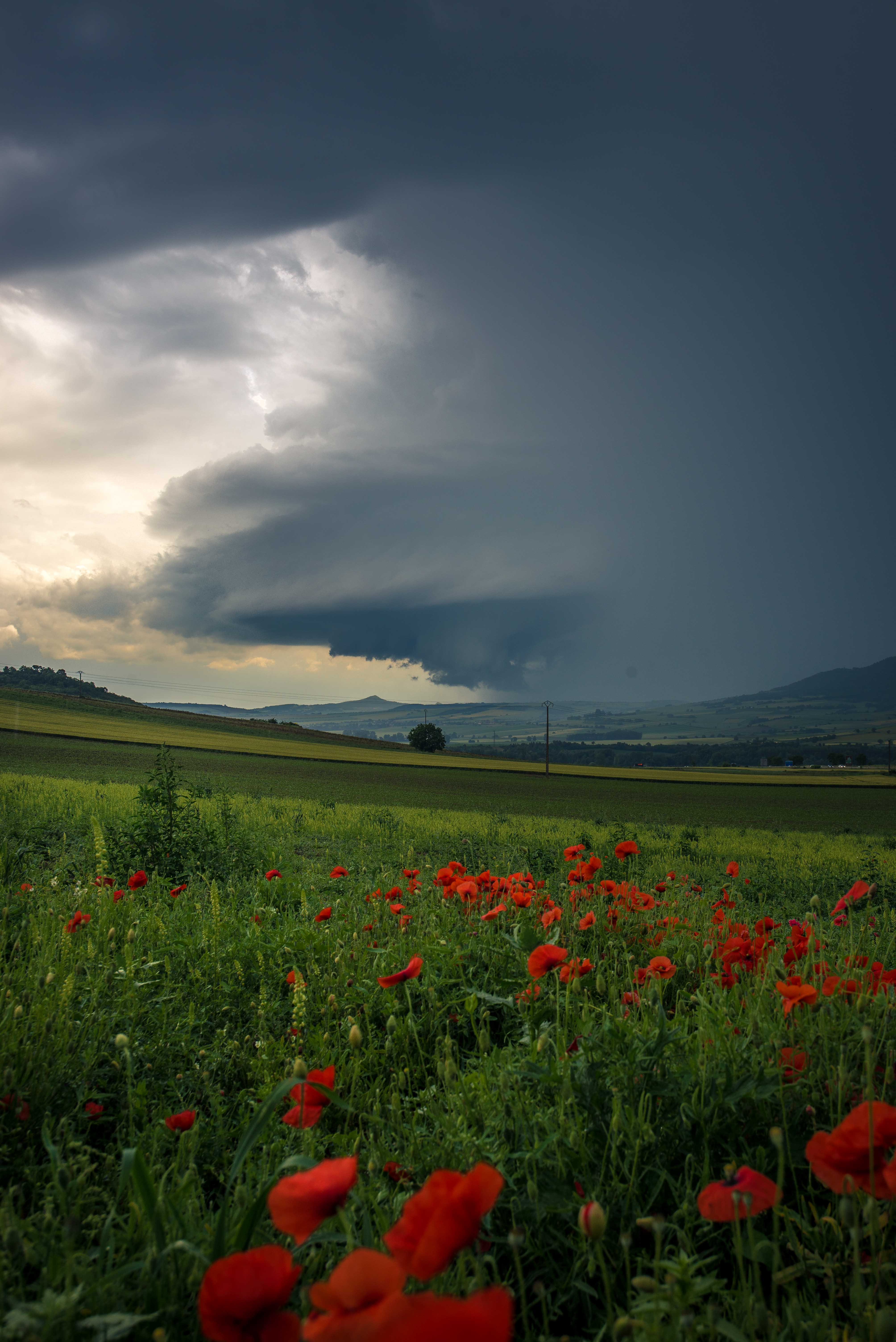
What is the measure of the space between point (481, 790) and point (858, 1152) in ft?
142

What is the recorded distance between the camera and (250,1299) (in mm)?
1058

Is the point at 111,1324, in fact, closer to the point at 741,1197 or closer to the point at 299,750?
the point at 741,1197

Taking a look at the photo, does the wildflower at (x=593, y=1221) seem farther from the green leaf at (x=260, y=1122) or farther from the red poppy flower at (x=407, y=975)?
the red poppy flower at (x=407, y=975)

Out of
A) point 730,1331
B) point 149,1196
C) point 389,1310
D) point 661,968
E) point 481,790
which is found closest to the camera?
point 389,1310

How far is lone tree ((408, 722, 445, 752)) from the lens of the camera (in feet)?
333

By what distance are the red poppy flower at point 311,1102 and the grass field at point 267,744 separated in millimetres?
61275

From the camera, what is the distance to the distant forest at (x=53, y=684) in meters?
107

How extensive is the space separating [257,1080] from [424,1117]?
2.92ft

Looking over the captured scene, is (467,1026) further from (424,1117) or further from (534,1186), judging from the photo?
(534,1186)

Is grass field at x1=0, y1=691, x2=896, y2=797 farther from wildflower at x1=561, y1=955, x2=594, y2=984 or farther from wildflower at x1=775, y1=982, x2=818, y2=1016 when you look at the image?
wildflower at x1=775, y1=982, x2=818, y2=1016

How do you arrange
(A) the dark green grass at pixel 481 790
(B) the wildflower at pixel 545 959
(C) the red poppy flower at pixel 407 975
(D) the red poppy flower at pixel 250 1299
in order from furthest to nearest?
(A) the dark green grass at pixel 481 790 → (B) the wildflower at pixel 545 959 → (C) the red poppy flower at pixel 407 975 → (D) the red poppy flower at pixel 250 1299

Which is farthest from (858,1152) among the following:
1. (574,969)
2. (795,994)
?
(574,969)

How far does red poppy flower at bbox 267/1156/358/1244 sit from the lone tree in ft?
325

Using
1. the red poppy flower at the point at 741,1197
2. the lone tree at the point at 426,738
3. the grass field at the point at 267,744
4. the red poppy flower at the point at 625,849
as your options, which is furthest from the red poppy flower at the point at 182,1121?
the lone tree at the point at 426,738
